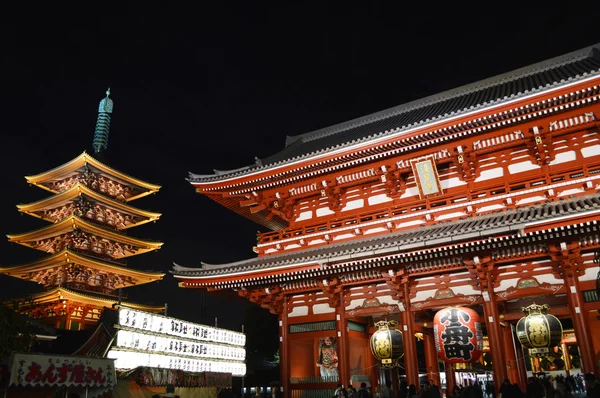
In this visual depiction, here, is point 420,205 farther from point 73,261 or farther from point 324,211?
point 73,261

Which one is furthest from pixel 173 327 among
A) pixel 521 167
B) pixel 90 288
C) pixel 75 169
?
pixel 75 169

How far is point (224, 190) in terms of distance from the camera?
20125 mm

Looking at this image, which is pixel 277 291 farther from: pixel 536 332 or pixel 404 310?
pixel 536 332

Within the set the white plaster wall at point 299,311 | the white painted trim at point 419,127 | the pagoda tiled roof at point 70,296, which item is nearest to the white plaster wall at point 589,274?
the white painted trim at point 419,127

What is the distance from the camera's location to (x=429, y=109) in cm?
2259

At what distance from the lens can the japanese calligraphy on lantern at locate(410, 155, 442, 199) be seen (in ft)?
53.9

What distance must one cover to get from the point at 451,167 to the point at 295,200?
6.67 m

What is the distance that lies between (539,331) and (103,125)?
47.6 meters

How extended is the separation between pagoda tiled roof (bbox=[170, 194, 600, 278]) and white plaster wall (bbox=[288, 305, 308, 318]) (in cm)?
217

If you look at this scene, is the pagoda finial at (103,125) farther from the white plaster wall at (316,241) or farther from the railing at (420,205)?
the white plaster wall at (316,241)

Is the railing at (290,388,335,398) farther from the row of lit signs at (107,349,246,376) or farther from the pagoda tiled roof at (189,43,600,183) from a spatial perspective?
the pagoda tiled roof at (189,43,600,183)

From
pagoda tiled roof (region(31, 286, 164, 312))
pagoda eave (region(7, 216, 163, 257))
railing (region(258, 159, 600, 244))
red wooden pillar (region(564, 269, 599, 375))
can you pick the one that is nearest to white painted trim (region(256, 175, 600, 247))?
railing (region(258, 159, 600, 244))

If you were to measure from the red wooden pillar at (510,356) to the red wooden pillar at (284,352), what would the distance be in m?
7.68

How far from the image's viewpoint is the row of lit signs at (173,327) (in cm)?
1497
